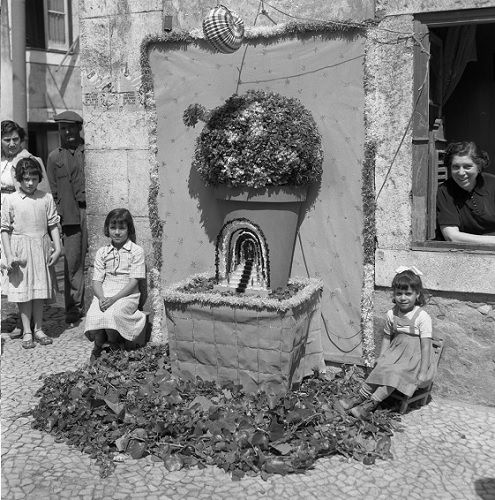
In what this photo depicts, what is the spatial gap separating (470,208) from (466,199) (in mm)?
72

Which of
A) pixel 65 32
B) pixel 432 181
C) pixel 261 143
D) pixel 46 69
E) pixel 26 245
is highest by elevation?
pixel 65 32

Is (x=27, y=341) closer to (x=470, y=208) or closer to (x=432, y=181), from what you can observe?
(x=432, y=181)

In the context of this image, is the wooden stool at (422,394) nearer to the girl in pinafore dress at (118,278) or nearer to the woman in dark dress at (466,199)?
the woman in dark dress at (466,199)

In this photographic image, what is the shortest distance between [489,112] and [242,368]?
14.2 feet

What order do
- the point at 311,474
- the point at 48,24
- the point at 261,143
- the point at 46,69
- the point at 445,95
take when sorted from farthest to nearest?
1. the point at 46,69
2. the point at 48,24
3. the point at 445,95
4. the point at 261,143
5. the point at 311,474

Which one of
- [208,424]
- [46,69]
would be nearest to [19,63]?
[46,69]

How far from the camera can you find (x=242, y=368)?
15.8 ft

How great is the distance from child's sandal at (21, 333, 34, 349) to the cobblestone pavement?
62.8 inches

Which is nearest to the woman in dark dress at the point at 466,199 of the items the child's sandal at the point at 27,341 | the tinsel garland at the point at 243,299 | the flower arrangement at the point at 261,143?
the flower arrangement at the point at 261,143

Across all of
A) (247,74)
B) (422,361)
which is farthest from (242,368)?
(247,74)

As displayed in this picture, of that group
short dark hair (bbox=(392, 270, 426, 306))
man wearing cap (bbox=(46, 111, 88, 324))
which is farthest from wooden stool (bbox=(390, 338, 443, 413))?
man wearing cap (bbox=(46, 111, 88, 324))

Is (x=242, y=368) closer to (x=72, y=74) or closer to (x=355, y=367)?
(x=355, y=367)

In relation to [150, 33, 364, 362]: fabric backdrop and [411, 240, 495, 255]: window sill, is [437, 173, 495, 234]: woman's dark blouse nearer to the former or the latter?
[411, 240, 495, 255]: window sill

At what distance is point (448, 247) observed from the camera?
4.86 metres
